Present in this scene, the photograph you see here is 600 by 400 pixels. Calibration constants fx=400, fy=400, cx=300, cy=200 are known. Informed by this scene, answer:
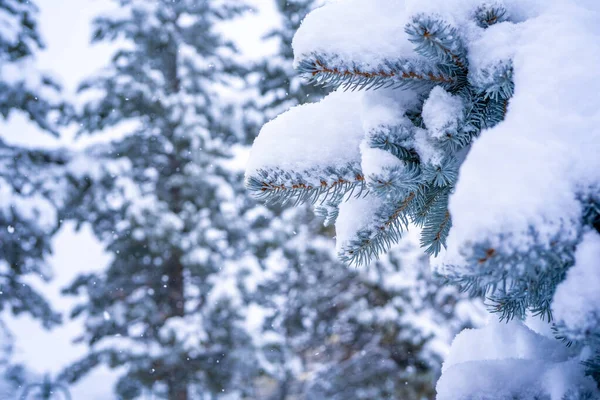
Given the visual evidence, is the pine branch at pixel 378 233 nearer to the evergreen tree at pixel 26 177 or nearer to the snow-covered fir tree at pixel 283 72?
the snow-covered fir tree at pixel 283 72

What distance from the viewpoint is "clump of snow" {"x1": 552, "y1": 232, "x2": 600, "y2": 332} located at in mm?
627

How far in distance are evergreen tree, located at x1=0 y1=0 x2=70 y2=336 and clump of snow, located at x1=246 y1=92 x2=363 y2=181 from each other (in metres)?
5.67

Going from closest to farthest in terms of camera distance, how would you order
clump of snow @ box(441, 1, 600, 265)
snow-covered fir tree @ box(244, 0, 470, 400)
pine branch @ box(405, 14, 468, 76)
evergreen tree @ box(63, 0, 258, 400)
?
clump of snow @ box(441, 1, 600, 265), pine branch @ box(405, 14, 468, 76), evergreen tree @ box(63, 0, 258, 400), snow-covered fir tree @ box(244, 0, 470, 400)

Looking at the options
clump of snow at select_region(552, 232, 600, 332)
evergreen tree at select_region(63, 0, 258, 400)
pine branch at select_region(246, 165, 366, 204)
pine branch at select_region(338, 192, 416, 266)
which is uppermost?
evergreen tree at select_region(63, 0, 258, 400)

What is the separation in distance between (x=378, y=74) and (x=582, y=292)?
64 cm

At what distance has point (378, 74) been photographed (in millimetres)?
1008

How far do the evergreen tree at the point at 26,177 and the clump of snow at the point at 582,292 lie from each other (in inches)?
253

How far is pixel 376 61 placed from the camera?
100cm

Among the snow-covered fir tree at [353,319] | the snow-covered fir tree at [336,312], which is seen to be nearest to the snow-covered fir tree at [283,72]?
the snow-covered fir tree at [336,312]

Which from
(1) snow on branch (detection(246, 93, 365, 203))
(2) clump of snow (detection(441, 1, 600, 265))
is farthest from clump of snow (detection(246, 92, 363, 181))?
(2) clump of snow (detection(441, 1, 600, 265))

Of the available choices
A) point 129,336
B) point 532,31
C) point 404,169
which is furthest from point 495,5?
point 129,336

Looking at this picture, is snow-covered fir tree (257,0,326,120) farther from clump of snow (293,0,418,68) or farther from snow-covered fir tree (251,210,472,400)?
clump of snow (293,0,418,68)

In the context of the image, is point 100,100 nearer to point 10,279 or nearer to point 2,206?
point 2,206

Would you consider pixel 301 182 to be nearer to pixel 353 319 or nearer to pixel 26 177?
pixel 26 177
